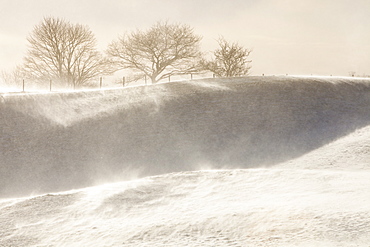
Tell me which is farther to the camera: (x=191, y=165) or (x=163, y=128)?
(x=163, y=128)

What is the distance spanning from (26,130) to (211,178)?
980 cm

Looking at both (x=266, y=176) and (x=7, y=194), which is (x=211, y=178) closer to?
(x=266, y=176)

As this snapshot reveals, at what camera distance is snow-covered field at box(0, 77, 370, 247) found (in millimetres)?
6059

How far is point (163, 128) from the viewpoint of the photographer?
15828 millimetres

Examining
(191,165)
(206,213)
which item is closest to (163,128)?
(191,165)

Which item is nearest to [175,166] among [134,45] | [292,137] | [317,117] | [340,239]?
[292,137]

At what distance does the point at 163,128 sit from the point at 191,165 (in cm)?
290

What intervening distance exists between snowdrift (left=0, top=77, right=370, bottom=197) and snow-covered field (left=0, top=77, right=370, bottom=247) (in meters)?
0.05

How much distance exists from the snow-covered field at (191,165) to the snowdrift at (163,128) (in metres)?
0.05

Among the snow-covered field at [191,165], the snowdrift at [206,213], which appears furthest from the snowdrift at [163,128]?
the snowdrift at [206,213]

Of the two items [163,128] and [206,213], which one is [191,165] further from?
[206,213]

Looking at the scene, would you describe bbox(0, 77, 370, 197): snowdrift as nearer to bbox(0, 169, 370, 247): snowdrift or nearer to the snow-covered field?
the snow-covered field

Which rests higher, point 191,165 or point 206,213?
point 206,213

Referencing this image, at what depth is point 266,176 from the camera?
31.8ft
